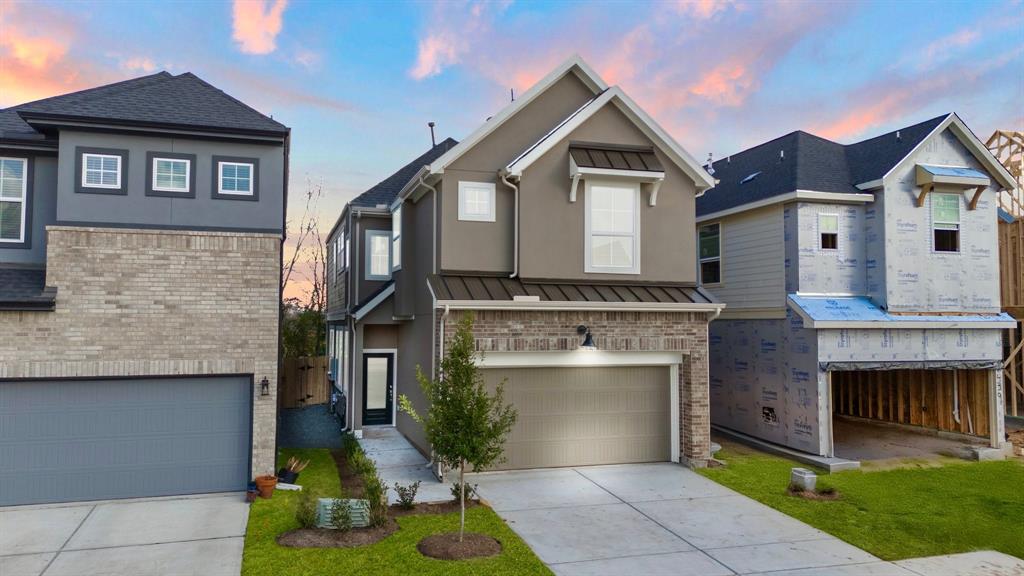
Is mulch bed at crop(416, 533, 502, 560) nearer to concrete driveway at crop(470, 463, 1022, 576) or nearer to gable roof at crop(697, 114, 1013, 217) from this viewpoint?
concrete driveway at crop(470, 463, 1022, 576)

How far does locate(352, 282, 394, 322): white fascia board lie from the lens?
1680cm

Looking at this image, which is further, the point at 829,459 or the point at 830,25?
the point at 830,25

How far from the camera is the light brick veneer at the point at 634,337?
12.7 metres

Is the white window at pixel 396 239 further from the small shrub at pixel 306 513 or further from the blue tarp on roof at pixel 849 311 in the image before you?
the blue tarp on roof at pixel 849 311

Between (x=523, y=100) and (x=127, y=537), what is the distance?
11.1 metres

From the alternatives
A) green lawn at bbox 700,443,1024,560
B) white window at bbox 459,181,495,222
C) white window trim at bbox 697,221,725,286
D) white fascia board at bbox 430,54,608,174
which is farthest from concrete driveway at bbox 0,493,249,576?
white window trim at bbox 697,221,725,286

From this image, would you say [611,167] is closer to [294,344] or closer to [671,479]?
[671,479]

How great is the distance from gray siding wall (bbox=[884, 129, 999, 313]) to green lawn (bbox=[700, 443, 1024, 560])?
4.03 metres

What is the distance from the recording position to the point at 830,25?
640 inches

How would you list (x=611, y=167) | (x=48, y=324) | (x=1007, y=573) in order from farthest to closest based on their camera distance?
(x=611, y=167) < (x=48, y=324) < (x=1007, y=573)

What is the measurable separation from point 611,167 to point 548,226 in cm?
192

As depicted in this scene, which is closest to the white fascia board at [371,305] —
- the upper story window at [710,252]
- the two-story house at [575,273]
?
the two-story house at [575,273]

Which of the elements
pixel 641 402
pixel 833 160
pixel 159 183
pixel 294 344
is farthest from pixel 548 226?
pixel 294 344

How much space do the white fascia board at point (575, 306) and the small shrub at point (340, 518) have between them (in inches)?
173
